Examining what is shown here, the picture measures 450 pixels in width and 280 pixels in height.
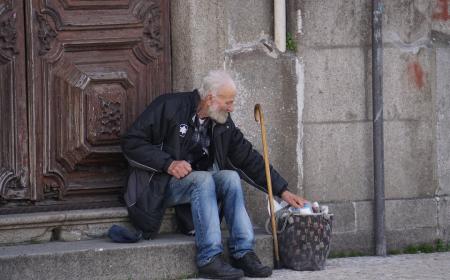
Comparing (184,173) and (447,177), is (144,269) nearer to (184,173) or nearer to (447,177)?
(184,173)

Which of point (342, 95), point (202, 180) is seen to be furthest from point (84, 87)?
point (342, 95)

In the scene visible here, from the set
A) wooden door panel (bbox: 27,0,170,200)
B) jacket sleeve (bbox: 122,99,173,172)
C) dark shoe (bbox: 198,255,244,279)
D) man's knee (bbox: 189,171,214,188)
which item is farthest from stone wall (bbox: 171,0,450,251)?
dark shoe (bbox: 198,255,244,279)

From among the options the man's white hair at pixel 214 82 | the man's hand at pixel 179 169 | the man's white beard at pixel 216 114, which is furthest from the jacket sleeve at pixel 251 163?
the man's hand at pixel 179 169

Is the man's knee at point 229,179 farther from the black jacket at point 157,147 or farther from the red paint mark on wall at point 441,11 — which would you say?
the red paint mark on wall at point 441,11

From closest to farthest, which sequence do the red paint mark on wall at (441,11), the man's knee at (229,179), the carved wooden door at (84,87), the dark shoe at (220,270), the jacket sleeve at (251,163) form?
the dark shoe at (220,270)
the man's knee at (229,179)
the carved wooden door at (84,87)
the jacket sleeve at (251,163)
the red paint mark on wall at (441,11)

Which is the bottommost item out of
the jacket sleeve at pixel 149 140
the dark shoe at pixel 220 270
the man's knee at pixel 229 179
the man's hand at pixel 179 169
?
the dark shoe at pixel 220 270

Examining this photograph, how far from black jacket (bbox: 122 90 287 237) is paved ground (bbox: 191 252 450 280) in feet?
2.88

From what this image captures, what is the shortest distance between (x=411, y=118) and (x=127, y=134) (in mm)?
2230

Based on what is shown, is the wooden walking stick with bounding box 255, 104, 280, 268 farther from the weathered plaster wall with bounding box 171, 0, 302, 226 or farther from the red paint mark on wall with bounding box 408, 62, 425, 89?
the red paint mark on wall with bounding box 408, 62, 425, 89

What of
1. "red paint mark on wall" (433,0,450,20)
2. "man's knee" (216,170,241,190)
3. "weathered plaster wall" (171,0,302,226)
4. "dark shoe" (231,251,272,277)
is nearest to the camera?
"dark shoe" (231,251,272,277)

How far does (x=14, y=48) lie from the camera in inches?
259

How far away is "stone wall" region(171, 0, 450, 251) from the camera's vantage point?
705 centimetres

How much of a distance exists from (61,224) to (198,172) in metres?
0.95

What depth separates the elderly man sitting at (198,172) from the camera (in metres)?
6.38
